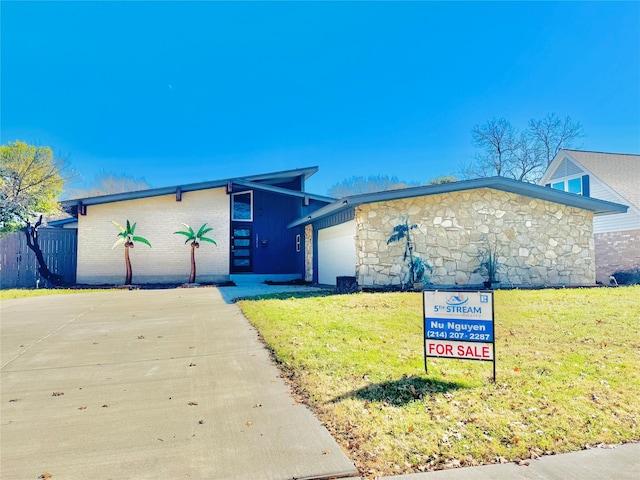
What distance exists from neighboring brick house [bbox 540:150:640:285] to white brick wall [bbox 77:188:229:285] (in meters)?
17.6

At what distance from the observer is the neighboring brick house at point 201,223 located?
16.0 m

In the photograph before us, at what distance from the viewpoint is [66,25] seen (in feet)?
58.7

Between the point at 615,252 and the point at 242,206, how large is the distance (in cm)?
1778

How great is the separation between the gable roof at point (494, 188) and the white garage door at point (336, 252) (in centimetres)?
83

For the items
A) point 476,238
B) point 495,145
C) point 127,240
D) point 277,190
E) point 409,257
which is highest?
point 495,145

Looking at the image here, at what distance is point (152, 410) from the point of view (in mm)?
3645

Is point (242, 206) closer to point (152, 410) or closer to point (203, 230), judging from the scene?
point (203, 230)

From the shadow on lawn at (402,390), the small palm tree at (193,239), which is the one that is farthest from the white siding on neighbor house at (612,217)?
the shadow on lawn at (402,390)

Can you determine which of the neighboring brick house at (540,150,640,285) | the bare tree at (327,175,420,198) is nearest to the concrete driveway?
the neighboring brick house at (540,150,640,285)

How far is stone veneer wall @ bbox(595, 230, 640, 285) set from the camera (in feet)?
58.9

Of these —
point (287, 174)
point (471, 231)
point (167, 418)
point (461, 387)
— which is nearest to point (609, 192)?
point (471, 231)

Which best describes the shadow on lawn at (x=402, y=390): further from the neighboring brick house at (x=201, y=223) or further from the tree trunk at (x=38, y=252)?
the tree trunk at (x=38, y=252)

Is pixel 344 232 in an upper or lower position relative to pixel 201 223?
lower

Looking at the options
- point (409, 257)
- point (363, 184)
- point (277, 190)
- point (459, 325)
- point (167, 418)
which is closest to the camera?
point (167, 418)
